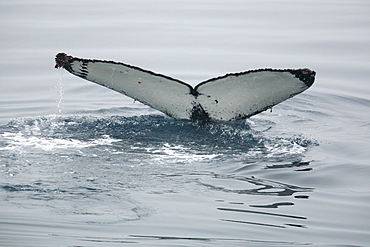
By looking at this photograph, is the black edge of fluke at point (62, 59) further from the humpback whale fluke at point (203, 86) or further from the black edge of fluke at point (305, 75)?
the black edge of fluke at point (305, 75)

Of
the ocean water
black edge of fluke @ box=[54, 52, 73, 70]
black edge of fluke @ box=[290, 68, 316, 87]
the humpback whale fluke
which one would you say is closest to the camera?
the ocean water

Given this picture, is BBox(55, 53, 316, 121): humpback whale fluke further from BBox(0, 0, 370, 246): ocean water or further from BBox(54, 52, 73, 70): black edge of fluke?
BBox(0, 0, 370, 246): ocean water

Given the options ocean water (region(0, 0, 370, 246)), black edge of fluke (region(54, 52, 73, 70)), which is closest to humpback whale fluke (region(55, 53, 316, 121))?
black edge of fluke (region(54, 52, 73, 70))

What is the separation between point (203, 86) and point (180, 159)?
1.01 metres

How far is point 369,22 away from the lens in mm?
17281

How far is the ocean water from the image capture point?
15.7 feet

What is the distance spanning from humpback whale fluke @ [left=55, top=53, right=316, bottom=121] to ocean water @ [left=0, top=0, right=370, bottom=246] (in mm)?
321

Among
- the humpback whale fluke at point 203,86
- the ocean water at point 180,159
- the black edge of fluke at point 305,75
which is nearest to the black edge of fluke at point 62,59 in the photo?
the humpback whale fluke at point 203,86

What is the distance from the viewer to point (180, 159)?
6445 mm

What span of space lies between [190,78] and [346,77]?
280 cm

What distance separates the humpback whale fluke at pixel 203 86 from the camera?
6.89 metres

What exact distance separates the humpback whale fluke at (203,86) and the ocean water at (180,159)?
0.32 metres

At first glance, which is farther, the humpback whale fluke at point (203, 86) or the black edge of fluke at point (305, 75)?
the humpback whale fluke at point (203, 86)

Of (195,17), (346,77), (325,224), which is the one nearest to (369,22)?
(195,17)
